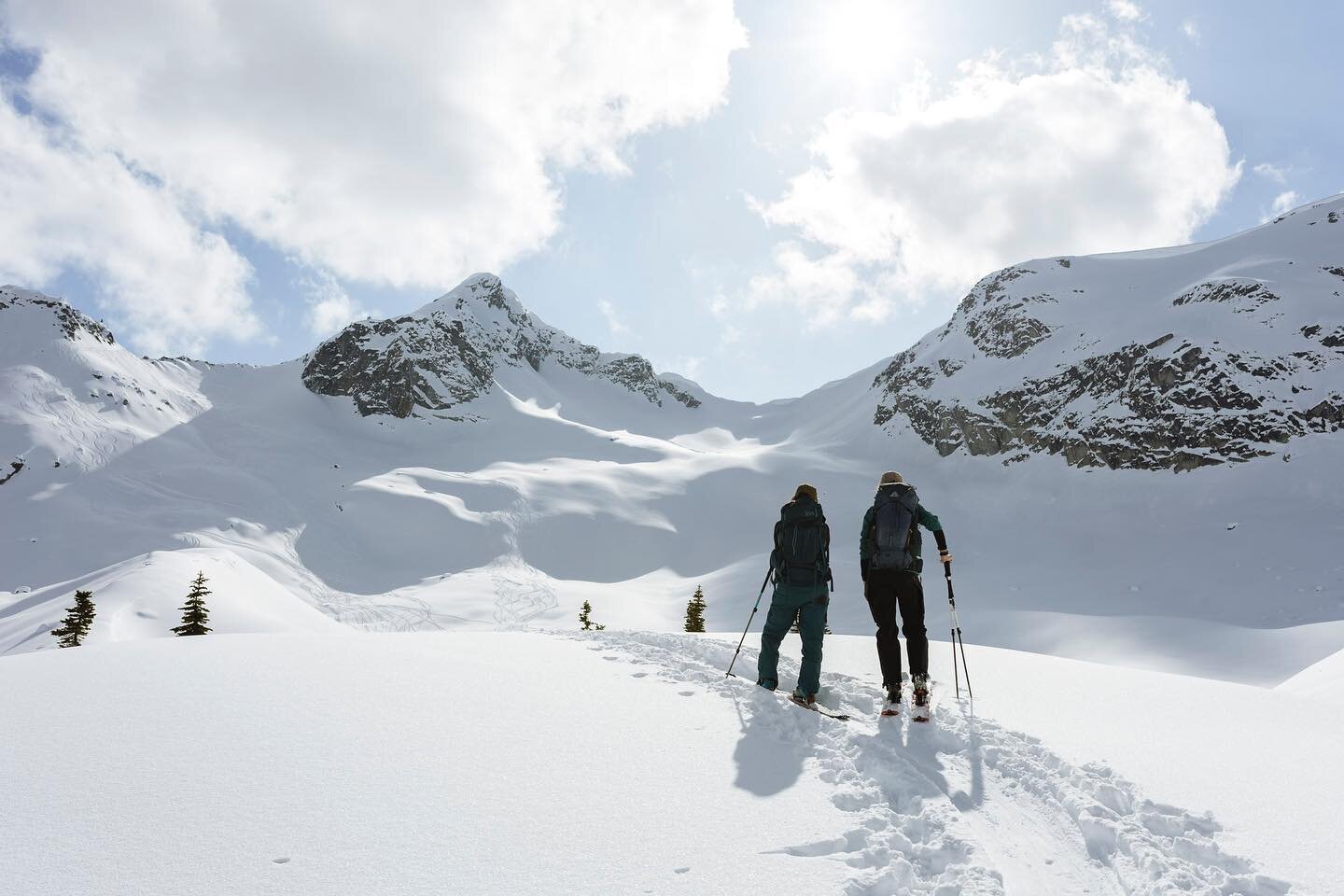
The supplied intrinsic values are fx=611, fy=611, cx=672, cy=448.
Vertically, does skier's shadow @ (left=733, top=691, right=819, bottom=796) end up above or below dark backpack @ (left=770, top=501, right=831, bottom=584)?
below

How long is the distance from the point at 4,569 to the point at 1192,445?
328ft

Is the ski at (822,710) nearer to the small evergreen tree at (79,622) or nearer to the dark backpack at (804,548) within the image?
the dark backpack at (804,548)

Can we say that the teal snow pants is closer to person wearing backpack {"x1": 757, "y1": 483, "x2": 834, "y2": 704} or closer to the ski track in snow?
person wearing backpack {"x1": 757, "y1": 483, "x2": 834, "y2": 704}

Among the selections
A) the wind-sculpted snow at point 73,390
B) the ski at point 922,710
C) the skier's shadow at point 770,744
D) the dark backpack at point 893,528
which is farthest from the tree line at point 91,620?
the wind-sculpted snow at point 73,390

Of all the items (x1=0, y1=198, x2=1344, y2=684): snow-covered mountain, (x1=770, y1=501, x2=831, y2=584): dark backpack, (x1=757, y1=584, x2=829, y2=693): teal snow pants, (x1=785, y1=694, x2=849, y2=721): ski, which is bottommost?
(x1=785, y1=694, x2=849, y2=721): ski

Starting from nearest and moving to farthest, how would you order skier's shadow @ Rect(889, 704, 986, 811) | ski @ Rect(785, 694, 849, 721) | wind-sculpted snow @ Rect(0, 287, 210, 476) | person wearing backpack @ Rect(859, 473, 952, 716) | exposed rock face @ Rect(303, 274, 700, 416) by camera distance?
skier's shadow @ Rect(889, 704, 986, 811) → ski @ Rect(785, 694, 849, 721) → person wearing backpack @ Rect(859, 473, 952, 716) → wind-sculpted snow @ Rect(0, 287, 210, 476) → exposed rock face @ Rect(303, 274, 700, 416)

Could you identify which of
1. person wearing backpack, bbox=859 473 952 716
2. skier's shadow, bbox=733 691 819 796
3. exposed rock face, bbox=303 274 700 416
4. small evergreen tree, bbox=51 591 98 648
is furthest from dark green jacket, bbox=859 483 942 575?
exposed rock face, bbox=303 274 700 416

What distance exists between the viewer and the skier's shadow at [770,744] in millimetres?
4367

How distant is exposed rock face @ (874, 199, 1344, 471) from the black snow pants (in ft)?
214

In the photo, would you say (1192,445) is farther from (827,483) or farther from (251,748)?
(251,748)

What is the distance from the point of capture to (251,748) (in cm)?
422

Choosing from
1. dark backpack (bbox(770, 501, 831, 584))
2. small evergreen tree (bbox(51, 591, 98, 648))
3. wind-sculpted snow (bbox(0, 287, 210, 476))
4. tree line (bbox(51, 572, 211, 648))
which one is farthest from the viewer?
wind-sculpted snow (bbox(0, 287, 210, 476))

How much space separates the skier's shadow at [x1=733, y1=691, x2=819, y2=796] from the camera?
14.3ft

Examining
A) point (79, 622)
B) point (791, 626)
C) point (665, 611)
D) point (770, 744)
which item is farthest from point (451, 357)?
point (770, 744)
